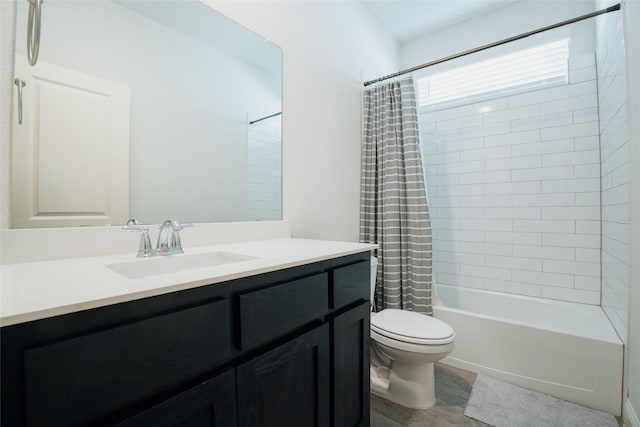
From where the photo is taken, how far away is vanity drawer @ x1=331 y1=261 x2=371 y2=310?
1029mm

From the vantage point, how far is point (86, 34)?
96 centimetres

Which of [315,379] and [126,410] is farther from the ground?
[126,410]

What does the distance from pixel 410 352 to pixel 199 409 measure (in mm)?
1111

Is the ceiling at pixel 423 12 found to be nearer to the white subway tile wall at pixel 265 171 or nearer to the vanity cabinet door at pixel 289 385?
the white subway tile wall at pixel 265 171

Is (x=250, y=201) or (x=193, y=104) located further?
(x=250, y=201)

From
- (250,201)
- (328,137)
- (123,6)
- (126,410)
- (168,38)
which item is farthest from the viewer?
(328,137)

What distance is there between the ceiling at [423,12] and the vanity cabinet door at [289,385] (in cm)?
249

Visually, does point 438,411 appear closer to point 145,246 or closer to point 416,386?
point 416,386

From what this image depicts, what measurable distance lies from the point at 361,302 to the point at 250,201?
2.36ft

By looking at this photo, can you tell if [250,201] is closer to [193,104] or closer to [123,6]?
[193,104]

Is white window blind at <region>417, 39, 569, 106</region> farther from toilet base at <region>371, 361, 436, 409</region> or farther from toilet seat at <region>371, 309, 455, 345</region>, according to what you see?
toilet base at <region>371, 361, 436, 409</region>

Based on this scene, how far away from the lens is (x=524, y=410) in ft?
4.90

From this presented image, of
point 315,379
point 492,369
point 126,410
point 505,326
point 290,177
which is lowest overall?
point 492,369

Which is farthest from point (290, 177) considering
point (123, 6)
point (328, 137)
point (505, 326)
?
point (505, 326)
